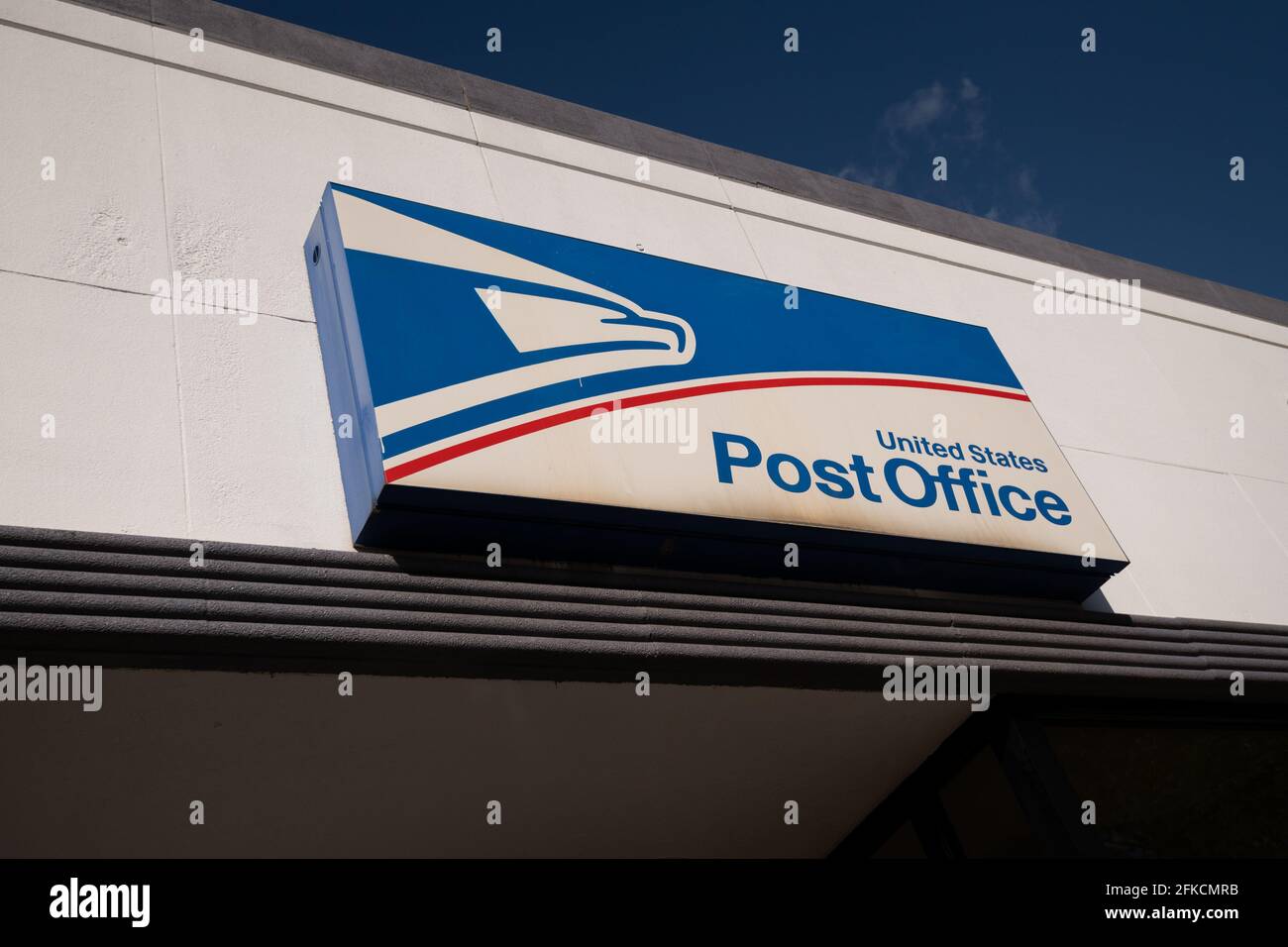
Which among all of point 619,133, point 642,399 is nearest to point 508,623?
point 642,399

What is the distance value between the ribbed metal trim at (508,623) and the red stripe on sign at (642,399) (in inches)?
9.5

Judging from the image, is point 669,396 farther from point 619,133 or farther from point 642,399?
point 619,133

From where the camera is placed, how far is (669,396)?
3189 millimetres

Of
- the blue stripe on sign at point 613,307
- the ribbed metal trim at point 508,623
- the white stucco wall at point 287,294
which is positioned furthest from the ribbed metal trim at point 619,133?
the ribbed metal trim at point 508,623

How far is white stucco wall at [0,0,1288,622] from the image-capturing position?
103 inches

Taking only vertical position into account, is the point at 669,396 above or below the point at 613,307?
below

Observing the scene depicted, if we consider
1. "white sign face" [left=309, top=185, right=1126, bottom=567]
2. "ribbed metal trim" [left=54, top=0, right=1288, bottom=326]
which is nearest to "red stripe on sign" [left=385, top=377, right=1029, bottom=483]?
"white sign face" [left=309, top=185, right=1126, bottom=567]

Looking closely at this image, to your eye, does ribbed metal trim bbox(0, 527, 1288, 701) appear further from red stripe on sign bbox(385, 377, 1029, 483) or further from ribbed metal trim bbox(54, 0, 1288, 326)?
ribbed metal trim bbox(54, 0, 1288, 326)

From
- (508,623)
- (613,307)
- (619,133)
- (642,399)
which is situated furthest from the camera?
(619,133)

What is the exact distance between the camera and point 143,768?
2.51 metres

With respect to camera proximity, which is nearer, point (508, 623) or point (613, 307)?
point (508, 623)

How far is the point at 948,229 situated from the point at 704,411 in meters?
2.89

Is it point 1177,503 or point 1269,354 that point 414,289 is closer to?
point 1177,503

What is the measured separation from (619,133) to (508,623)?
2.86m
